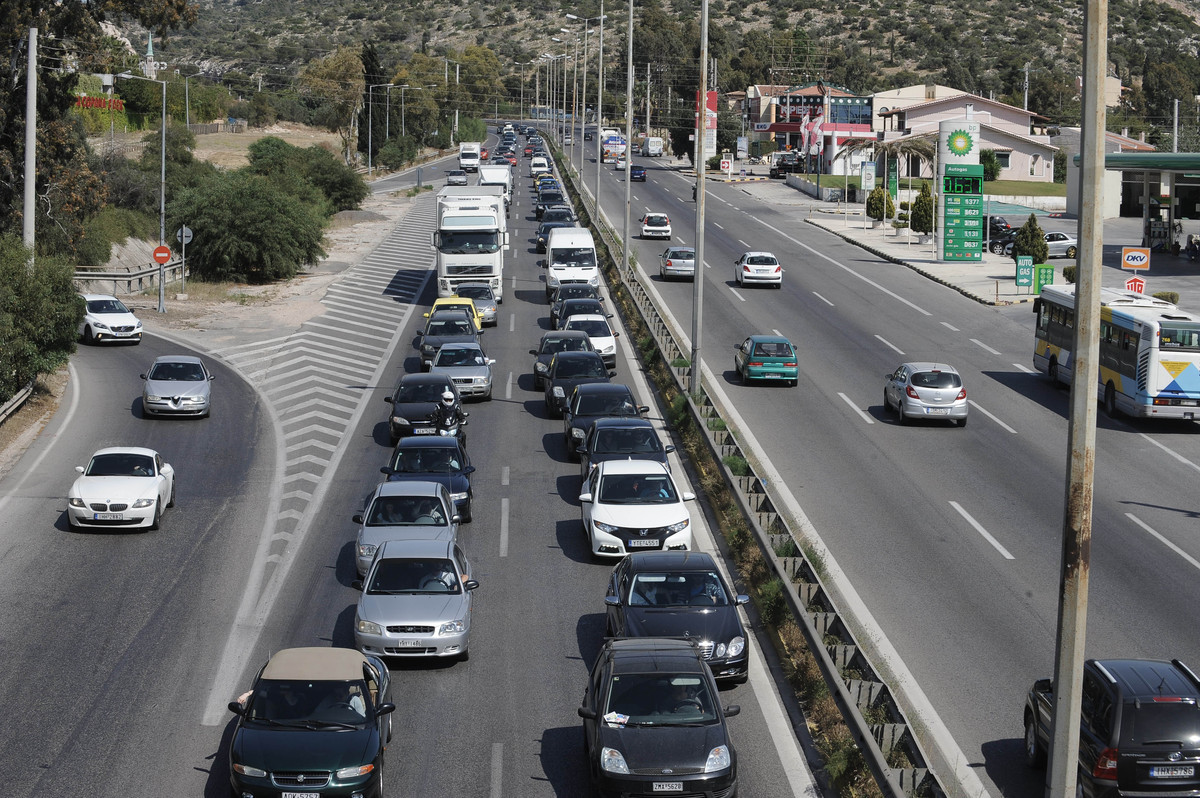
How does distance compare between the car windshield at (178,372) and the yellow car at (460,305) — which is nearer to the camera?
the car windshield at (178,372)

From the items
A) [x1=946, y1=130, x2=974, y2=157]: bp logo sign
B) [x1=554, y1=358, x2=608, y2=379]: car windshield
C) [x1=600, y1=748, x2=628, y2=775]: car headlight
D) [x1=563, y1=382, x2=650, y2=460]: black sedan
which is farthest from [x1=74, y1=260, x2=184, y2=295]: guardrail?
[x1=600, y1=748, x2=628, y2=775]: car headlight

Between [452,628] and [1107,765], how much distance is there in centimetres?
820

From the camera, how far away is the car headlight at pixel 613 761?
12414 millimetres

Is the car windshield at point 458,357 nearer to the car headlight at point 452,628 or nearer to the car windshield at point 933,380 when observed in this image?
the car windshield at point 933,380

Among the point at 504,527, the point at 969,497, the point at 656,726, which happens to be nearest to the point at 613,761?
the point at 656,726

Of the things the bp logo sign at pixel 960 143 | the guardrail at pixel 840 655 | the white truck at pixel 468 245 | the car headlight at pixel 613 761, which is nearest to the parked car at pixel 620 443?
the guardrail at pixel 840 655

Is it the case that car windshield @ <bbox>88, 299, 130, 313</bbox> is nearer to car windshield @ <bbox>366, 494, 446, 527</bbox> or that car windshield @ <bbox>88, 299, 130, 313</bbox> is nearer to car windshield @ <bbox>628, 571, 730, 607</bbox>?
car windshield @ <bbox>366, 494, 446, 527</bbox>

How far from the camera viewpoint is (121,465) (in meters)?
24.1

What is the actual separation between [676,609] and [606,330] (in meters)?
21.2

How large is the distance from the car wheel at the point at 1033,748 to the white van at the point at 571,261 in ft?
114

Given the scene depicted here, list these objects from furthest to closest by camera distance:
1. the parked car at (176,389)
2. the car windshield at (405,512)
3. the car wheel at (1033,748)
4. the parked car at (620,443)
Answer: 1. the parked car at (176,389)
2. the parked car at (620,443)
3. the car windshield at (405,512)
4. the car wheel at (1033,748)

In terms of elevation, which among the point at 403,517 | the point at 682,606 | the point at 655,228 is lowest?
the point at 682,606

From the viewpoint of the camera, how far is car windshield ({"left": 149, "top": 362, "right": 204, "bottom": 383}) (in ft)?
106

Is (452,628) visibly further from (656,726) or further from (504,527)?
(504,527)
